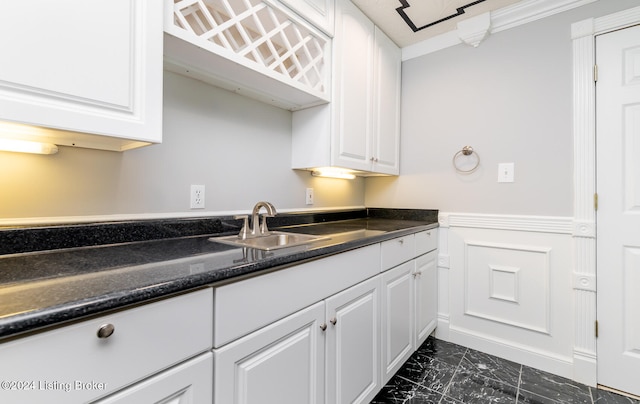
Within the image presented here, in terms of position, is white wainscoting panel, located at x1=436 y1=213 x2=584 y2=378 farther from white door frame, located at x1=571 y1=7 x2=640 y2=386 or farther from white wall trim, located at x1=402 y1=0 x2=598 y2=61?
white wall trim, located at x1=402 y1=0 x2=598 y2=61

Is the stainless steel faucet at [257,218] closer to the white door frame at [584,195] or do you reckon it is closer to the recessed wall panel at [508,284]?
the recessed wall panel at [508,284]

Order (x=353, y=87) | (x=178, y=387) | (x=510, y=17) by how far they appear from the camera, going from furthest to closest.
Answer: (x=510, y=17)
(x=353, y=87)
(x=178, y=387)

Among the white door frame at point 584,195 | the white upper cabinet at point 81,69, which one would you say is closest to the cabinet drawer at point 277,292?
the white upper cabinet at point 81,69

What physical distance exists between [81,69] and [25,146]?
1.19 ft

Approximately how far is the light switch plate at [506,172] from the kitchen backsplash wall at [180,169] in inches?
52.8

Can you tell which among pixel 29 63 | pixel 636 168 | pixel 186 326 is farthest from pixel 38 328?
pixel 636 168

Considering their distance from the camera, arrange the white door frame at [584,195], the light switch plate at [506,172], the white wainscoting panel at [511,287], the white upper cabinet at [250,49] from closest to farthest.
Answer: the white upper cabinet at [250,49], the white door frame at [584,195], the white wainscoting panel at [511,287], the light switch plate at [506,172]

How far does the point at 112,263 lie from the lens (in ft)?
2.68

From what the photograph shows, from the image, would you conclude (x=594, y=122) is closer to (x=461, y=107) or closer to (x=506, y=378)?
(x=461, y=107)

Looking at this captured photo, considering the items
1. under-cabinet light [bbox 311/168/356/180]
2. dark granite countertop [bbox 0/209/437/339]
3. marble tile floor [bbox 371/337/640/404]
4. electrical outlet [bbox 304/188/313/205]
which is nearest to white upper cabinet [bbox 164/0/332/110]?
under-cabinet light [bbox 311/168/356/180]

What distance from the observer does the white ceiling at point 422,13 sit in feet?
6.07

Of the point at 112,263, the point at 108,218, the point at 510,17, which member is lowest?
the point at 112,263

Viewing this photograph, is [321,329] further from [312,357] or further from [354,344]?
[354,344]

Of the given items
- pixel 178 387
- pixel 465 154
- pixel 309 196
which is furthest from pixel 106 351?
pixel 465 154
